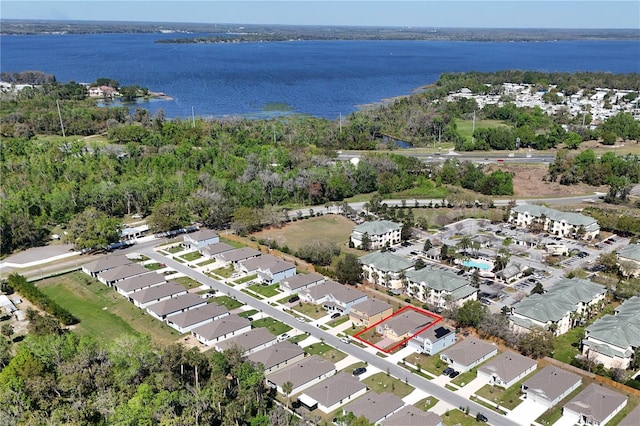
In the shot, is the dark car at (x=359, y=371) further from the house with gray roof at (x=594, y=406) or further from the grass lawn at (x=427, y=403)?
the house with gray roof at (x=594, y=406)

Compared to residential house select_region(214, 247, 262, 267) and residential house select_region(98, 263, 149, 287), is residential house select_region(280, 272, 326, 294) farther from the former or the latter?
residential house select_region(98, 263, 149, 287)

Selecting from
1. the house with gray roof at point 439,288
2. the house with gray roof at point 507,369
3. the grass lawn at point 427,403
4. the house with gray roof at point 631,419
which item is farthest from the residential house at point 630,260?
the grass lawn at point 427,403

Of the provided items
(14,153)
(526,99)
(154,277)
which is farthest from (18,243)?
(526,99)

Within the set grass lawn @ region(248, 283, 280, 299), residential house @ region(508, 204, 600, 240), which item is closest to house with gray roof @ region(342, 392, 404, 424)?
grass lawn @ region(248, 283, 280, 299)

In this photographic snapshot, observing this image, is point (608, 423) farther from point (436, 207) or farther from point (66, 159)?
point (66, 159)

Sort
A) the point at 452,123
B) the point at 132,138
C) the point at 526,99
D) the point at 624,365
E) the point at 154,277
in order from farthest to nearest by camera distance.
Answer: the point at 526,99 < the point at 452,123 < the point at 132,138 < the point at 154,277 < the point at 624,365
